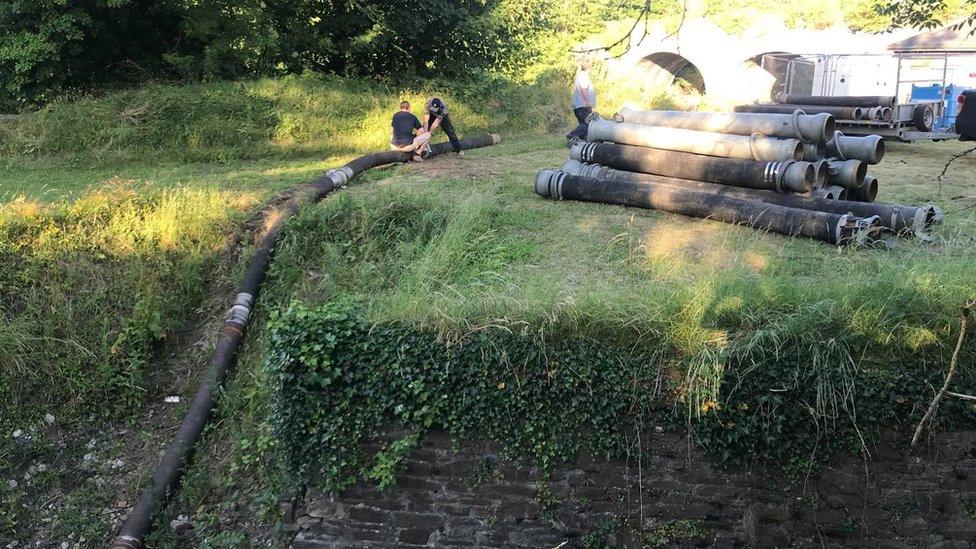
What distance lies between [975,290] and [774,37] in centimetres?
1877

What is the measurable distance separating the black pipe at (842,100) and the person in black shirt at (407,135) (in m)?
9.61

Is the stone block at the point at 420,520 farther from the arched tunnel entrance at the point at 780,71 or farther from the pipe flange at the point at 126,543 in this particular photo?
the arched tunnel entrance at the point at 780,71

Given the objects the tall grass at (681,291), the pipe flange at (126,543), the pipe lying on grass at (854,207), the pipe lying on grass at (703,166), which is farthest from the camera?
the pipe lying on grass at (703,166)

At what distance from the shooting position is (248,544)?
6.98 meters

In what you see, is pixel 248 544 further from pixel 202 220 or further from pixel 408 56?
pixel 408 56

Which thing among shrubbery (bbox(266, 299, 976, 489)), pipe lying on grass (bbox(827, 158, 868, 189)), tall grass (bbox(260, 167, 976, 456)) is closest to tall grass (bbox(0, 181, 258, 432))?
tall grass (bbox(260, 167, 976, 456))

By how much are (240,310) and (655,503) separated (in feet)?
16.5

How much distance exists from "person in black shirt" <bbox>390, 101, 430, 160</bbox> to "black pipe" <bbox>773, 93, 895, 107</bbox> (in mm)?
9611

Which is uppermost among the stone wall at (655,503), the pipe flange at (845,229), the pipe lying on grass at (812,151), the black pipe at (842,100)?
the black pipe at (842,100)

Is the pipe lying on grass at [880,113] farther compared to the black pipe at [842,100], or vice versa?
the black pipe at [842,100]

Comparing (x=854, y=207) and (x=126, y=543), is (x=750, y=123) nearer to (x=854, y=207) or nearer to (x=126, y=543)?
(x=854, y=207)

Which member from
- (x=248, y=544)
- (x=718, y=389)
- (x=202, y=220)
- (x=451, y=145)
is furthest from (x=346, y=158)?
(x=718, y=389)

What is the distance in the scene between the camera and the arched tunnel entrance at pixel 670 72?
77.8 feet

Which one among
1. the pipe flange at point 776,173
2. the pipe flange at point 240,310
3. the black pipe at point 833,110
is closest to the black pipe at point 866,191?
the pipe flange at point 776,173
